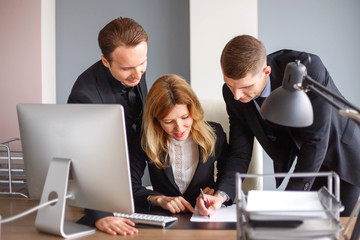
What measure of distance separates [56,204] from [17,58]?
6.48 ft

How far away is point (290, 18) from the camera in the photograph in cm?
315

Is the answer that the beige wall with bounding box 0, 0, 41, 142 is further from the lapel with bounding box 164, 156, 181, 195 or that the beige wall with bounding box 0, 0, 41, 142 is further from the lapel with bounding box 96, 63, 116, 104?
the lapel with bounding box 164, 156, 181, 195

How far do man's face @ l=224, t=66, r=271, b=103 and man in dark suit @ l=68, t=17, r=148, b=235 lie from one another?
406mm

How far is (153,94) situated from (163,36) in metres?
1.32

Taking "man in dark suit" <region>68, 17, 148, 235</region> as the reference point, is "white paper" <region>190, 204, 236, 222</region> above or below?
below

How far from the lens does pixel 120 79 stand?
1934 millimetres

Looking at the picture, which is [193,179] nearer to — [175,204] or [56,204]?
[175,204]

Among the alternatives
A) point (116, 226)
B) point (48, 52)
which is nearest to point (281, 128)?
point (116, 226)

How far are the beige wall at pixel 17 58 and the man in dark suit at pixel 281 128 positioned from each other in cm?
169

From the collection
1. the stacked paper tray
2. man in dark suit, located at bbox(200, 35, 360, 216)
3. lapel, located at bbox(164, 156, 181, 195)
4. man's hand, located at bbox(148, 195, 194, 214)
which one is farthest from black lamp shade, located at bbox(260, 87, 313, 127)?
lapel, located at bbox(164, 156, 181, 195)

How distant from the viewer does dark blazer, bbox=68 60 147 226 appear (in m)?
1.96

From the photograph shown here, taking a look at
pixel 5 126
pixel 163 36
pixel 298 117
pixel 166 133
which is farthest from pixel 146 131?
pixel 5 126

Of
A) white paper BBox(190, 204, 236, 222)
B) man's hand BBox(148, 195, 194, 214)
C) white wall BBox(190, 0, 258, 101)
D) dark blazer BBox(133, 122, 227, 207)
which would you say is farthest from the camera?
white wall BBox(190, 0, 258, 101)

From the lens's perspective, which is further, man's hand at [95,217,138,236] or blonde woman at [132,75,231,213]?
blonde woman at [132,75,231,213]
